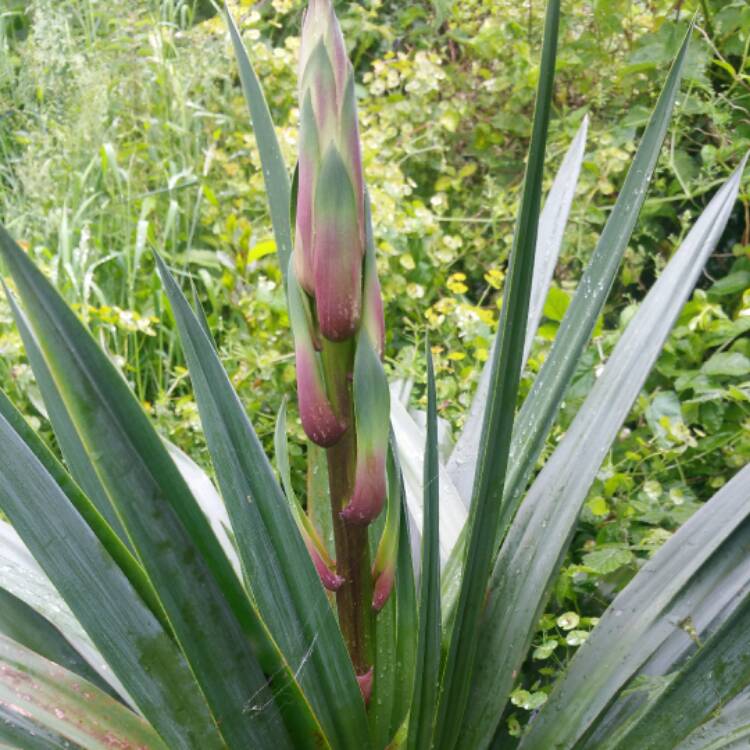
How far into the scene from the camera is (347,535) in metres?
0.92

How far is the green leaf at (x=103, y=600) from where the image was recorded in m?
0.76

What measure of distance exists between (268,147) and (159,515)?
1.78 feet

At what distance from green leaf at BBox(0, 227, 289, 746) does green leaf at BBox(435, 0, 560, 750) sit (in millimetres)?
194

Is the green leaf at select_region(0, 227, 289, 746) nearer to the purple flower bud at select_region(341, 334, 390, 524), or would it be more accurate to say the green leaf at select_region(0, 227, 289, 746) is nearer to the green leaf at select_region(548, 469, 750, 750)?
the purple flower bud at select_region(341, 334, 390, 524)

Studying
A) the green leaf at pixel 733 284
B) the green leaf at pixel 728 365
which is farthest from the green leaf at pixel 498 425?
the green leaf at pixel 733 284

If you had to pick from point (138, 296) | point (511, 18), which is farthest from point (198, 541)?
point (511, 18)

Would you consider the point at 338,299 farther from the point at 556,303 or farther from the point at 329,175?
the point at 556,303

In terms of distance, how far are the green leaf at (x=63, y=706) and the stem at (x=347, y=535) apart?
211 millimetres

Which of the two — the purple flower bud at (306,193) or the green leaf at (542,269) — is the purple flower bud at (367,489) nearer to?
the purple flower bud at (306,193)

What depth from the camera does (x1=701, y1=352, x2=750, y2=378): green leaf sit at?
5.67 ft

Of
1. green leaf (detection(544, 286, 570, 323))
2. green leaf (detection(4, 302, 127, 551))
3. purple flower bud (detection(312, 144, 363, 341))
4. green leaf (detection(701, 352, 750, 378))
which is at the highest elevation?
green leaf (detection(544, 286, 570, 323))

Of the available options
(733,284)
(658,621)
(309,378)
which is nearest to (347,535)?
(309,378)

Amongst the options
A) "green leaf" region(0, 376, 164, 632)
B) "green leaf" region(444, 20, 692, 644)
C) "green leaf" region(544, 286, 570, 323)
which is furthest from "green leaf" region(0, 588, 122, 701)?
"green leaf" region(544, 286, 570, 323)

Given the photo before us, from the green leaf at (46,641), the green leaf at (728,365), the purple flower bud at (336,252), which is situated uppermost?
the green leaf at (728,365)
